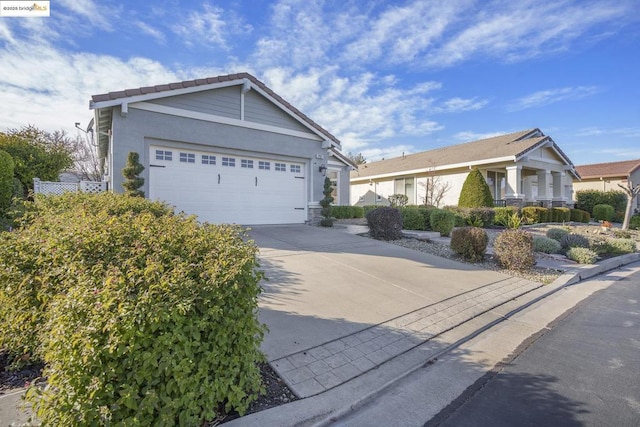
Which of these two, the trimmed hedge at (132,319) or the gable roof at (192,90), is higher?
the gable roof at (192,90)

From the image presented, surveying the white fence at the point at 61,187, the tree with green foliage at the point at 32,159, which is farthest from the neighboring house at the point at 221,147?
the tree with green foliage at the point at 32,159

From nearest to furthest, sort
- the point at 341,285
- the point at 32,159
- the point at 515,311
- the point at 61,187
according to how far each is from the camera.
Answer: the point at 515,311 → the point at 341,285 → the point at 61,187 → the point at 32,159

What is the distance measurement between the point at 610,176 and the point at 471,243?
31.6m

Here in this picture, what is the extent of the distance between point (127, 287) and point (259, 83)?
34.1ft

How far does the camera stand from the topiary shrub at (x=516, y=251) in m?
6.91

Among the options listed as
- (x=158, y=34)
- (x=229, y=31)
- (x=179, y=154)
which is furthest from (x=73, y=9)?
Result: (x=179, y=154)

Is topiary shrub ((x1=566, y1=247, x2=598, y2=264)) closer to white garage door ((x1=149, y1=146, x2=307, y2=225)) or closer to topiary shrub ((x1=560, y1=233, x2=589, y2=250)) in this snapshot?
topiary shrub ((x1=560, y1=233, x2=589, y2=250))

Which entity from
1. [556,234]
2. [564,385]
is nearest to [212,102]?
[564,385]

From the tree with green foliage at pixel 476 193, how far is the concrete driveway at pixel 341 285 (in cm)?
1007

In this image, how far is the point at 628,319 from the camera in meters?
4.53

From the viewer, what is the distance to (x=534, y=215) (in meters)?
16.9

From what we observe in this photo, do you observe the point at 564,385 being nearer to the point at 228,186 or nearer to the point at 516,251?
the point at 516,251

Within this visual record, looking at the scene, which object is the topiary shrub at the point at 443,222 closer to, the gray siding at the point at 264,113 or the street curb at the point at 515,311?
the street curb at the point at 515,311

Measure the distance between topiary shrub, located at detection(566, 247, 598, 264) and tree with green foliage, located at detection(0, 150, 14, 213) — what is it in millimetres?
14372
